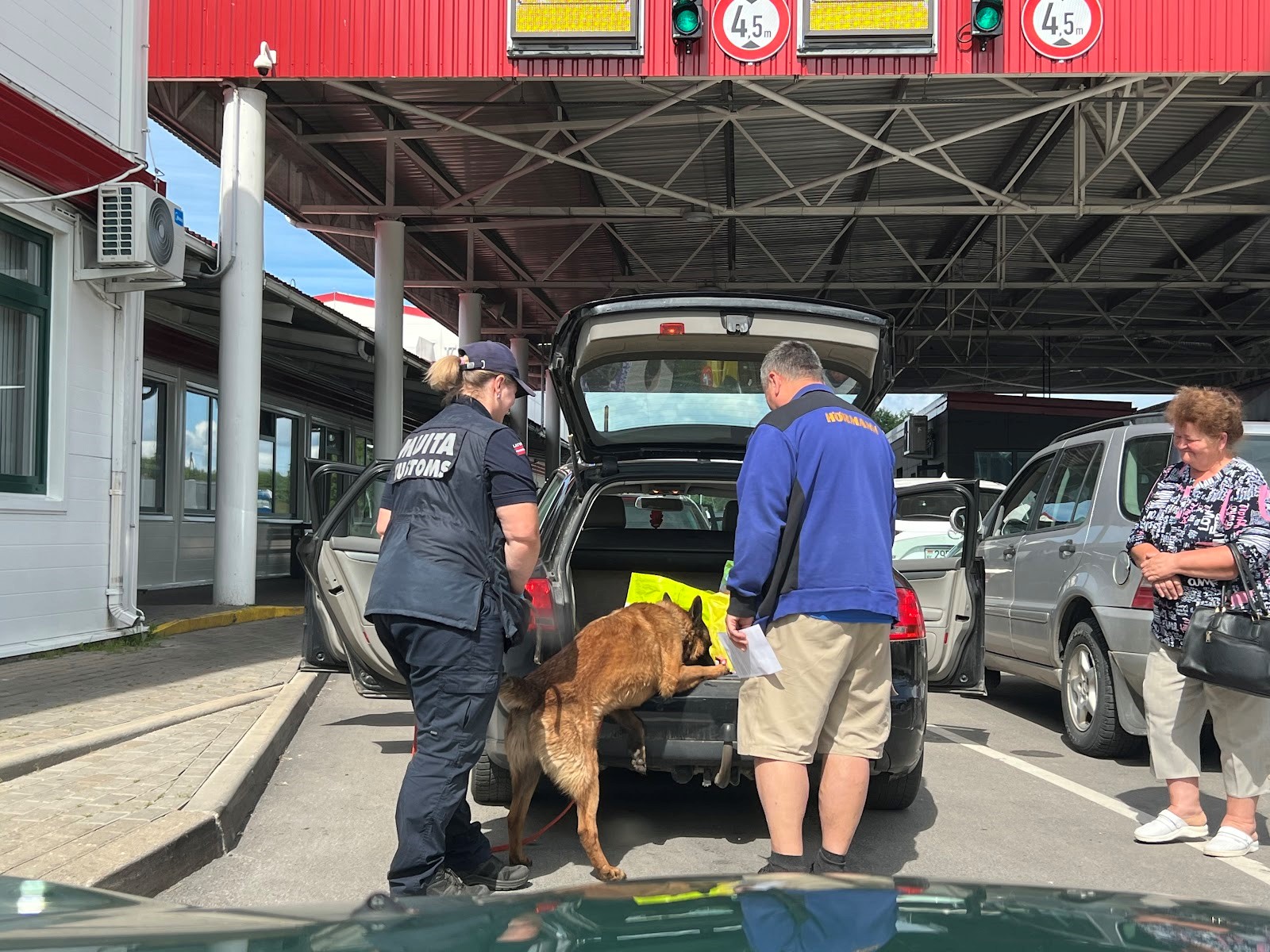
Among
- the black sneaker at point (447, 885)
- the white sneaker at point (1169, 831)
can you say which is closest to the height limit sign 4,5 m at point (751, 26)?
the white sneaker at point (1169, 831)

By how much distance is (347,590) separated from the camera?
6.26m

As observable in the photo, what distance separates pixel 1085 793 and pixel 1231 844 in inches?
46.0

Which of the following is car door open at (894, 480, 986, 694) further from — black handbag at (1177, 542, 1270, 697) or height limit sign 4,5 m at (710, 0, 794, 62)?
height limit sign 4,5 m at (710, 0, 794, 62)

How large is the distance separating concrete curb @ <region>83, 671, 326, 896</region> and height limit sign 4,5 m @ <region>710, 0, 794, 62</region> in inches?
380

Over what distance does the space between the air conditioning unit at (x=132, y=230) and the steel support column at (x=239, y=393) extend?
2945 mm

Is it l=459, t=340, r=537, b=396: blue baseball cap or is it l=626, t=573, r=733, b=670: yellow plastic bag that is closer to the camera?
l=459, t=340, r=537, b=396: blue baseball cap

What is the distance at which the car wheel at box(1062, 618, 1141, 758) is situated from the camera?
643 centimetres

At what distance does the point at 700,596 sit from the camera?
5.01m

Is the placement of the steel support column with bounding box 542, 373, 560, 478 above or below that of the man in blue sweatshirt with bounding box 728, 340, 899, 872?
above

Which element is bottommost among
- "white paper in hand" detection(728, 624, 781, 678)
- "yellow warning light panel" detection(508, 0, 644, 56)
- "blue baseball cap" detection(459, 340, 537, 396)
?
"white paper in hand" detection(728, 624, 781, 678)

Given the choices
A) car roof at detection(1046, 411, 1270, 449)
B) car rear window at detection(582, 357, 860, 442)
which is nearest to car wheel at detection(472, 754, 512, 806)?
car rear window at detection(582, 357, 860, 442)

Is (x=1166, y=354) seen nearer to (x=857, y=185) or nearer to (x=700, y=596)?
(x=857, y=185)

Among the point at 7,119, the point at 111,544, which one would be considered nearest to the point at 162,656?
the point at 111,544

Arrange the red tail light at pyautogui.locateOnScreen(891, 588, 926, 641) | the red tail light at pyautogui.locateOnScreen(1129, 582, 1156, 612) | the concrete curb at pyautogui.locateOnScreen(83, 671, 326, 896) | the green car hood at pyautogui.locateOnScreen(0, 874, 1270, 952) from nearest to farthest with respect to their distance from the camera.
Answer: the green car hood at pyautogui.locateOnScreen(0, 874, 1270, 952), the concrete curb at pyautogui.locateOnScreen(83, 671, 326, 896), the red tail light at pyautogui.locateOnScreen(891, 588, 926, 641), the red tail light at pyautogui.locateOnScreen(1129, 582, 1156, 612)
